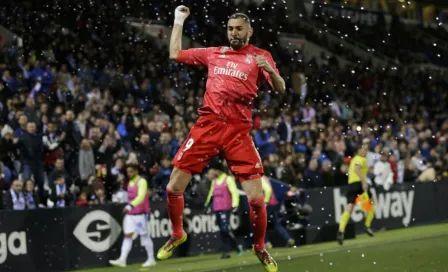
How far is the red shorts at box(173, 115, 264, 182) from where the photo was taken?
9.82 metres

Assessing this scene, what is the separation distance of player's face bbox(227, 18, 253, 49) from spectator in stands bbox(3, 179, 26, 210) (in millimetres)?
7034

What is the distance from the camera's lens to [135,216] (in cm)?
1659

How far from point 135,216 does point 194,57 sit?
23.0ft

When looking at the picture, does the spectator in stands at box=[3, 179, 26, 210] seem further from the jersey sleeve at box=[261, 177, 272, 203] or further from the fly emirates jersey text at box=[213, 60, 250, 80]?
the fly emirates jersey text at box=[213, 60, 250, 80]

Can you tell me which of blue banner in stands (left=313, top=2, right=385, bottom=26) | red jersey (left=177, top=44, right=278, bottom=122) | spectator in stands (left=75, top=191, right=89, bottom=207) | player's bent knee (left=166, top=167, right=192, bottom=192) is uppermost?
blue banner in stands (left=313, top=2, right=385, bottom=26)

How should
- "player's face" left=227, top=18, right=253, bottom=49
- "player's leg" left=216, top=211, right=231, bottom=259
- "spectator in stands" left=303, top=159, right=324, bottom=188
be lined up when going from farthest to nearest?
1. "spectator in stands" left=303, top=159, right=324, bottom=188
2. "player's leg" left=216, top=211, right=231, bottom=259
3. "player's face" left=227, top=18, right=253, bottom=49

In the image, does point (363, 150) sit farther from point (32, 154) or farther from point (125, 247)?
point (32, 154)

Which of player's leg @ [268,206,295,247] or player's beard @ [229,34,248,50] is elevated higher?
player's beard @ [229,34,248,50]

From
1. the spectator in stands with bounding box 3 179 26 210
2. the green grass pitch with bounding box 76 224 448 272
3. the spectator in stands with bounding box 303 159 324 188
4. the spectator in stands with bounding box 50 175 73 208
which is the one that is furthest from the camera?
the spectator in stands with bounding box 303 159 324 188

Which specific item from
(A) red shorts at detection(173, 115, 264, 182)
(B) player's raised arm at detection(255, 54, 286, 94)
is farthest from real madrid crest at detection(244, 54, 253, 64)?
(A) red shorts at detection(173, 115, 264, 182)

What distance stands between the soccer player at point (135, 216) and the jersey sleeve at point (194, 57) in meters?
6.47

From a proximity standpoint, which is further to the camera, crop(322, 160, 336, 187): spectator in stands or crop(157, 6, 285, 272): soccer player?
crop(322, 160, 336, 187): spectator in stands

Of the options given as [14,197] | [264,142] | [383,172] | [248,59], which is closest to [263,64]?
→ [248,59]

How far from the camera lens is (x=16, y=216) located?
15250 mm
